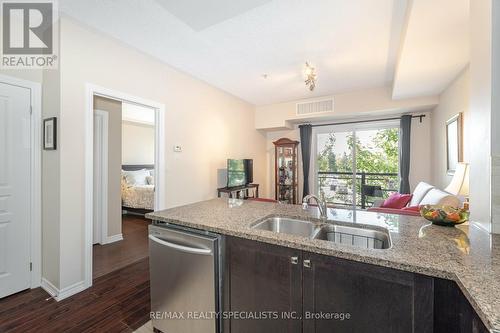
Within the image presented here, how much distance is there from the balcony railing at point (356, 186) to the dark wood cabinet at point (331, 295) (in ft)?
14.3

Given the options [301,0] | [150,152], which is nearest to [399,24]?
[301,0]

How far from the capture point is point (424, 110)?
4320 millimetres

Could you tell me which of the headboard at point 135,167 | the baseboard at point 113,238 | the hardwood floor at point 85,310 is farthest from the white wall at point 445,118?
the headboard at point 135,167

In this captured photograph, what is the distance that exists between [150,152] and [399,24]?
262 inches

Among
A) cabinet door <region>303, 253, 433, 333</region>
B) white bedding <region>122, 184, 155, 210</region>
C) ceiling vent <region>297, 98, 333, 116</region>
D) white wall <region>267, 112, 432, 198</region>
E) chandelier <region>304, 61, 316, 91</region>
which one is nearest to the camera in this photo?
cabinet door <region>303, 253, 433, 333</region>

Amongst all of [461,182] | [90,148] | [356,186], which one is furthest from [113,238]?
[356,186]

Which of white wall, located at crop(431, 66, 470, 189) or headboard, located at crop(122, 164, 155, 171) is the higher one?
white wall, located at crop(431, 66, 470, 189)

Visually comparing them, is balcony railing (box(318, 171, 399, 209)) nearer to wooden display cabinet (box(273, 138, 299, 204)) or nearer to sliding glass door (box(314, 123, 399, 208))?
sliding glass door (box(314, 123, 399, 208))

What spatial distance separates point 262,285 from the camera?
129 cm

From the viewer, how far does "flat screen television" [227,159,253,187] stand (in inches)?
167

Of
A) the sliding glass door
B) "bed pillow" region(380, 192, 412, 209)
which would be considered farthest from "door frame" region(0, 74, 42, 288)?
the sliding glass door

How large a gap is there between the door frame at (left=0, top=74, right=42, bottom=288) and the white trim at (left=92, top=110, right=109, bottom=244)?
3.68 ft

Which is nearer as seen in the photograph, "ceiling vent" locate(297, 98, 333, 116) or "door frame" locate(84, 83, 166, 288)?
"door frame" locate(84, 83, 166, 288)

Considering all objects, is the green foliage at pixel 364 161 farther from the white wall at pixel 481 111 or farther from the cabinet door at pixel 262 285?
the cabinet door at pixel 262 285
